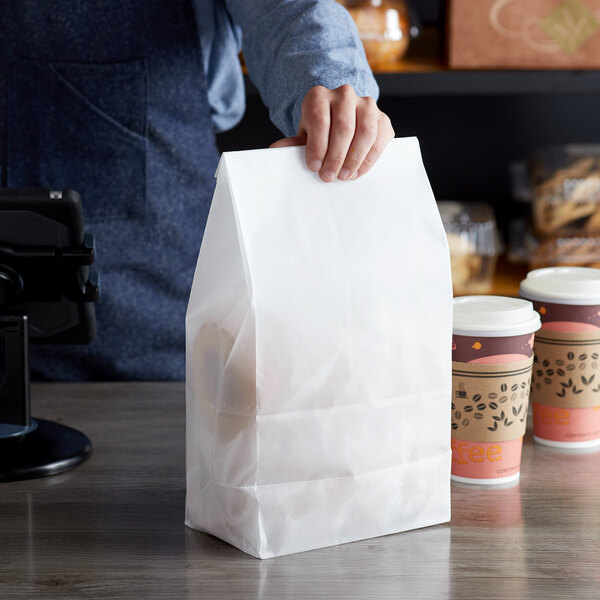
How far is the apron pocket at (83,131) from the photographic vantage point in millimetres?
1232

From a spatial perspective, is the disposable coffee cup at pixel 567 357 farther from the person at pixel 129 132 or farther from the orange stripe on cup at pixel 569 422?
the person at pixel 129 132

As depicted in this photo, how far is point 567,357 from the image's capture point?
826mm

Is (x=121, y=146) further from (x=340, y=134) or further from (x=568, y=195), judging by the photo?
(x=568, y=195)

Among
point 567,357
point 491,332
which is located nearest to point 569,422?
point 567,357

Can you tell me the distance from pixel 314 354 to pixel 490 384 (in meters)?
0.18

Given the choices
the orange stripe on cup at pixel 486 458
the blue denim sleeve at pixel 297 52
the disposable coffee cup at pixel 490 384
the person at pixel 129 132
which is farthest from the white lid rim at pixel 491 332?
the person at pixel 129 132

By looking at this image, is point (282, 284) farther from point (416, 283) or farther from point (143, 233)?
point (143, 233)

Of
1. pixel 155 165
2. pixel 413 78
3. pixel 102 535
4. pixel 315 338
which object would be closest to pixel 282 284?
pixel 315 338

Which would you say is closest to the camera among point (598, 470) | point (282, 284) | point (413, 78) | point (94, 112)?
point (282, 284)

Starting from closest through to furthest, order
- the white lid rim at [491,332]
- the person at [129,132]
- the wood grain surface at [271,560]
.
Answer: the wood grain surface at [271,560] → the white lid rim at [491,332] → the person at [129,132]

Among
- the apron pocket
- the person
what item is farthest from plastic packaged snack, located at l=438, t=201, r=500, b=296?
the apron pocket

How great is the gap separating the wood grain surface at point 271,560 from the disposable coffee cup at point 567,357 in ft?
0.09

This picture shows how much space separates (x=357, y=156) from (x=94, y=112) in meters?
0.68

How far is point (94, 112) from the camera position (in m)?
1.25
